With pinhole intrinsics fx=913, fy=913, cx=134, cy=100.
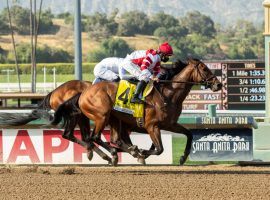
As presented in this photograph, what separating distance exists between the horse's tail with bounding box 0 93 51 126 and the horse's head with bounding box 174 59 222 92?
260 centimetres

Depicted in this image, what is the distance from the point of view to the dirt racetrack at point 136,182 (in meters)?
10.5

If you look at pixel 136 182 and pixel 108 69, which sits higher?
pixel 108 69

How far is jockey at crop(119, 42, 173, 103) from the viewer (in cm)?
1337

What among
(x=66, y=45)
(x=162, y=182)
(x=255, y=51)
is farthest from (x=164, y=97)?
(x=255, y=51)

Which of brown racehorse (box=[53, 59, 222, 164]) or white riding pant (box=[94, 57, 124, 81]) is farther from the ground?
white riding pant (box=[94, 57, 124, 81])

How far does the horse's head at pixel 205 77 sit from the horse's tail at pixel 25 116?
2797 millimetres

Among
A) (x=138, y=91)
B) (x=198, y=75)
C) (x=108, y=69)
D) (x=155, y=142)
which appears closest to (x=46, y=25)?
(x=108, y=69)

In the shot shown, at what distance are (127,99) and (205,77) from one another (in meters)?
1.21

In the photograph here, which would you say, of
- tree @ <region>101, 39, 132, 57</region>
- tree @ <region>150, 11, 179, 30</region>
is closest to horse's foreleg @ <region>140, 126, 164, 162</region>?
tree @ <region>101, 39, 132, 57</region>

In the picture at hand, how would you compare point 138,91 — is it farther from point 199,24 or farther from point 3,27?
point 199,24

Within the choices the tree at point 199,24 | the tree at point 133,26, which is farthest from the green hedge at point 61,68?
the tree at point 199,24

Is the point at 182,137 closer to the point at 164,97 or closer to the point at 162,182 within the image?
the point at 164,97

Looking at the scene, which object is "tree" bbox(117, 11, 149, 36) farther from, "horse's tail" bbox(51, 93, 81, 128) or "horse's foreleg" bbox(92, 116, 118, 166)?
"horse's foreleg" bbox(92, 116, 118, 166)

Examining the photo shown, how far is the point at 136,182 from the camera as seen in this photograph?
11844mm
